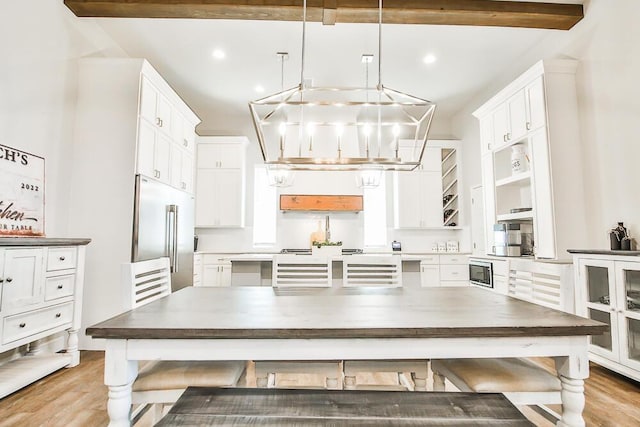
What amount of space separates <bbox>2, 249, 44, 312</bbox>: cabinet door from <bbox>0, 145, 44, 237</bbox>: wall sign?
1.43 ft

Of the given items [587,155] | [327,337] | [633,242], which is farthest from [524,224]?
[327,337]

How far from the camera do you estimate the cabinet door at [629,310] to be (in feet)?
7.76

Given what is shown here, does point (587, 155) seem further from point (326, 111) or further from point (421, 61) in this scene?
point (326, 111)

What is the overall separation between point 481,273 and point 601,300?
1513mm

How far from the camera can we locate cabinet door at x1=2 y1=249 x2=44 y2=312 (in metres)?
2.16

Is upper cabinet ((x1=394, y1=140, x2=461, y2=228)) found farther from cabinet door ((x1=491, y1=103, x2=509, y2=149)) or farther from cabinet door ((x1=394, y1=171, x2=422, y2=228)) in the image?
cabinet door ((x1=491, y1=103, x2=509, y2=149))

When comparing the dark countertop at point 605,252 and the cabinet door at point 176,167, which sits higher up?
the cabinet door at point 176,167

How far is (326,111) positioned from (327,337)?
4.82 metres

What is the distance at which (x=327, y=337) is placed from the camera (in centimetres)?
123

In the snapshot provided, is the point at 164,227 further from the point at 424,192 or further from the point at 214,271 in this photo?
the point at 424,192

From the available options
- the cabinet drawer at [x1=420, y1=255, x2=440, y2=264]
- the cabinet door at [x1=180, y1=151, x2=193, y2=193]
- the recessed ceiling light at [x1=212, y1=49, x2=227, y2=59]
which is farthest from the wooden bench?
the cabinet drawer at [x1=420, y1=255, x2=440, y2=264]

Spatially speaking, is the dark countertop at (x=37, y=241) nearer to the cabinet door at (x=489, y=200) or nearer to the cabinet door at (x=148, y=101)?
the cabinet door at (x=148, y=101)

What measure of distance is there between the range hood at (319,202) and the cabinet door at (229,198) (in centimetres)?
76

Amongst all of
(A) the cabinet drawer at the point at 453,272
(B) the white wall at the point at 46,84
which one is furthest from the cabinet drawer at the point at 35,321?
(A) the cabinet drawer at the point at 453,272
